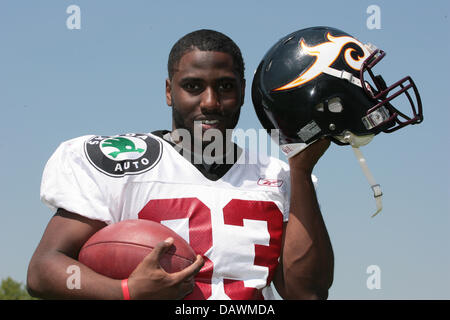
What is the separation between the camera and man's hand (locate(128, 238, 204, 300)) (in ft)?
10.4

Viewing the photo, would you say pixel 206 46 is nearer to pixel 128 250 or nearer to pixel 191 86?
pixel 191 86

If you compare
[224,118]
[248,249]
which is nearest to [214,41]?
[224,118]

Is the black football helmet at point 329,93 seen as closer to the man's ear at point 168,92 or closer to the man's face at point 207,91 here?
the man's face at point 207,91

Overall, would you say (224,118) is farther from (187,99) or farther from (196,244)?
(196,244)

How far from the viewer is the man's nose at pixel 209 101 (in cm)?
391

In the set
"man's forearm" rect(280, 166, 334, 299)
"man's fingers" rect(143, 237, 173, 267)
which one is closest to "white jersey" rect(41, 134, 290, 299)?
"man's forearm" rect(280, 166, 334, 299)

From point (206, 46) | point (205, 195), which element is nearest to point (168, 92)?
point (206, 46)

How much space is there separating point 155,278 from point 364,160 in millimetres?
1543

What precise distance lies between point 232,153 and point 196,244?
30.9 inches

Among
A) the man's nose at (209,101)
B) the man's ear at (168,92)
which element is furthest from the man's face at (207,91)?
the man's ear at (168,92)

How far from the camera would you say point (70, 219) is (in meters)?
3.55

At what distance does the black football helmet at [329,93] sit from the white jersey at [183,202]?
0.49 metres

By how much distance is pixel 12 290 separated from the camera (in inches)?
983

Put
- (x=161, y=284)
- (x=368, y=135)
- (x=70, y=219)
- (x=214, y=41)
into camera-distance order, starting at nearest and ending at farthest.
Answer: (x=161, y=284) → (x=70, y=219) → (x=368, y=135) → (x=214, y=41)
